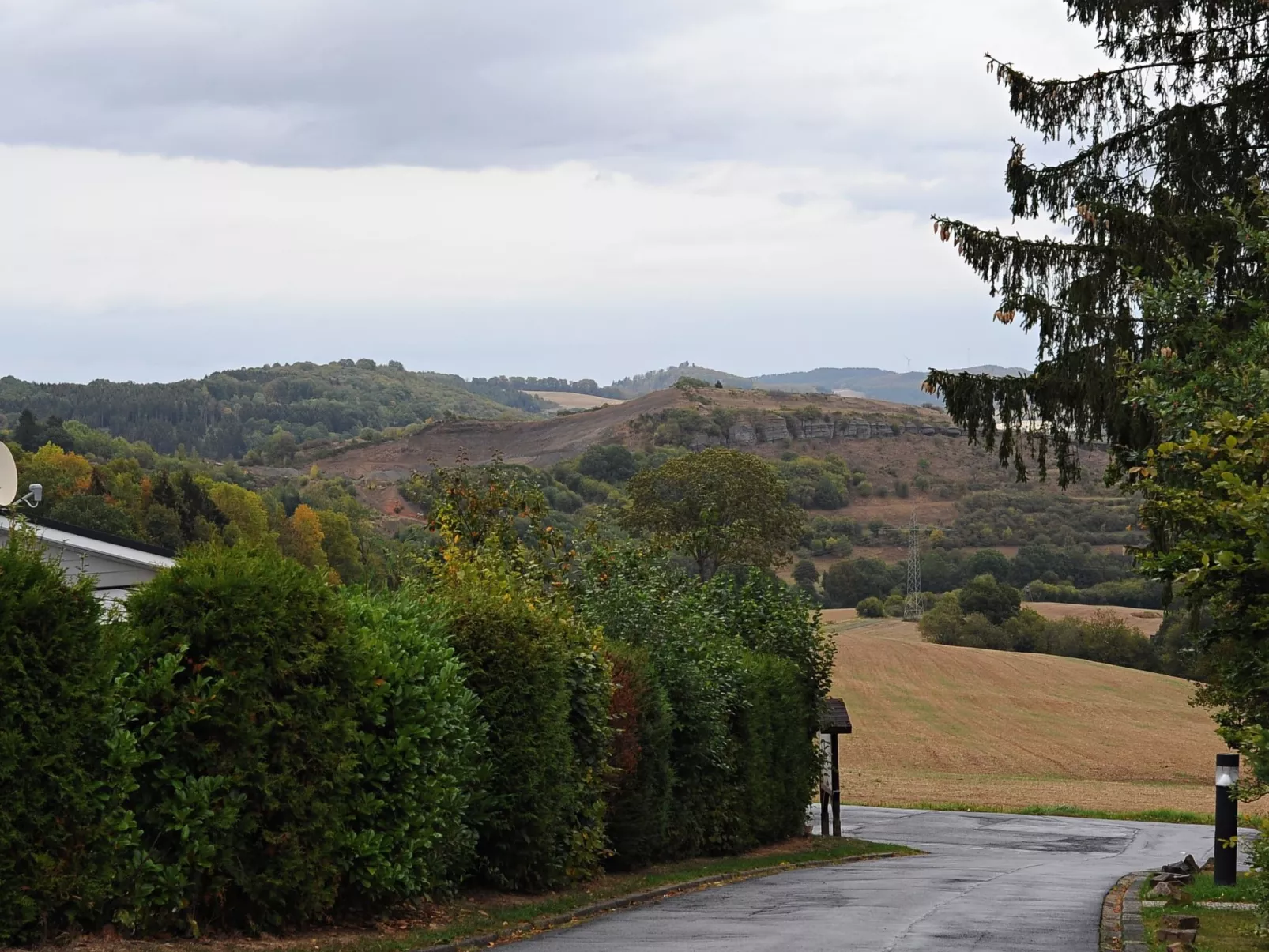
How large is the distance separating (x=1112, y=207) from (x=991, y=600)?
80468 mm

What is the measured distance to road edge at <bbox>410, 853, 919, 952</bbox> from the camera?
11.0 meters

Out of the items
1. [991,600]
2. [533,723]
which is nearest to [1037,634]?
[991,600]

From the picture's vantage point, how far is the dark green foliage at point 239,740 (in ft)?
30.7

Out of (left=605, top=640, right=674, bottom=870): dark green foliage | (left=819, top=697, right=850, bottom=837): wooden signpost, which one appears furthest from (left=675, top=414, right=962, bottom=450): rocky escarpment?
(left=605, top=640, right=674, bottom=870): dark green foliage

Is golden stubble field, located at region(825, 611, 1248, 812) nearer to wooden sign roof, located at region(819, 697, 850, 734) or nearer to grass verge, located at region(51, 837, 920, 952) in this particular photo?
wooden sign roof, located at region(819, 697, 850, 734)

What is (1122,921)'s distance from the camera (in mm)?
13188

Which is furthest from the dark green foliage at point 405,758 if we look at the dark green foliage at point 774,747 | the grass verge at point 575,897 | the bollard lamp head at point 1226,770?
the dark green foliage at point 774,747

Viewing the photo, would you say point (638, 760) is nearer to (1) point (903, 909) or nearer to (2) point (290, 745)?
(1) point (903, 909)

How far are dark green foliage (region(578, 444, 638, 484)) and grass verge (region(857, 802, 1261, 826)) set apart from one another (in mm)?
90644

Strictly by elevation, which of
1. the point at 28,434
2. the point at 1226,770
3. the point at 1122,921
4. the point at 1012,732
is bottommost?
the point at 1012,732

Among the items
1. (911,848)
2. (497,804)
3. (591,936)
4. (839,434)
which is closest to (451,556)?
(497,804)

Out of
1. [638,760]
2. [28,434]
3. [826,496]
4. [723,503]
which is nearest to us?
[638,760]

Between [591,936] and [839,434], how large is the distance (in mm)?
155393

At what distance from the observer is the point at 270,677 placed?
995cm
